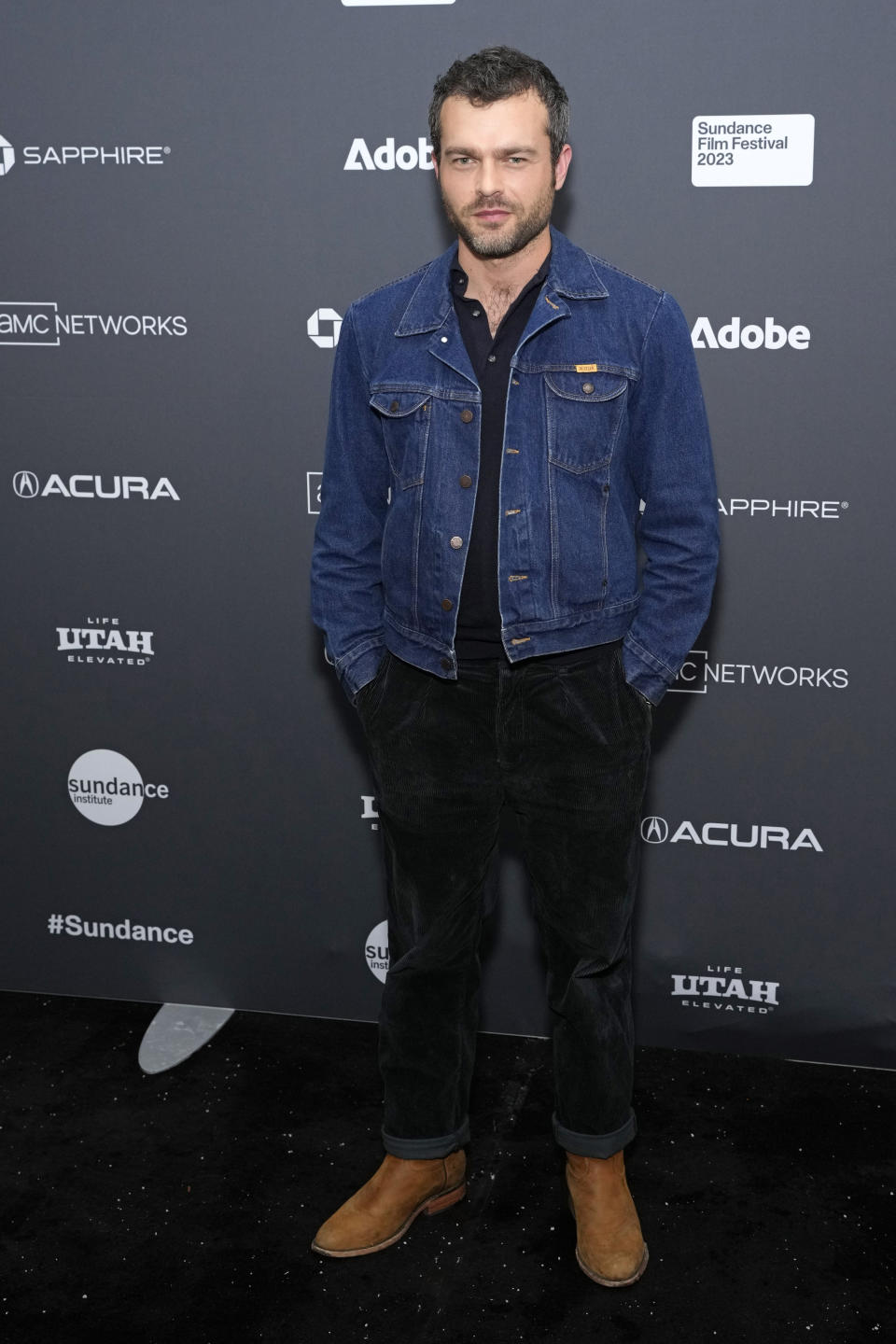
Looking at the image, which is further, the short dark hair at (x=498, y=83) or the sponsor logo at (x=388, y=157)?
the sponsor logo at (x=388, y=157)

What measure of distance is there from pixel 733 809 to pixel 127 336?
1540 mm

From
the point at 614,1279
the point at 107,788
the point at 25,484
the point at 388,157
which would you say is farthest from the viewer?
the point at 107,788

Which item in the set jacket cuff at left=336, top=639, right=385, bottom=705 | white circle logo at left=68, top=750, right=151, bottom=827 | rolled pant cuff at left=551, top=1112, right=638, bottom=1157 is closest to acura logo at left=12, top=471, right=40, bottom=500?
white circle logo at left=68, top=750, right=151, bottom=827

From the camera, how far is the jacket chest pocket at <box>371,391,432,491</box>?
1975mm

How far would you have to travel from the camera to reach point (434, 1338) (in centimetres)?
200

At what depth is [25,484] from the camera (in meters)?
2.82

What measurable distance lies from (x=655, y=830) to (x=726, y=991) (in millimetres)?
381

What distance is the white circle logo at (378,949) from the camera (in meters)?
2.90

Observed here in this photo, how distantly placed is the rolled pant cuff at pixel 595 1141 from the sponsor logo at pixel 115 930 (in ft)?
3.68

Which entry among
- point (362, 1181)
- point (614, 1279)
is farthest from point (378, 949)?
point (614, 1279)

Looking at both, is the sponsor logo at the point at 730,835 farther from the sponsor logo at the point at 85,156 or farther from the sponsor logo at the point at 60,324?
the sponsor logo at the point at 85,156

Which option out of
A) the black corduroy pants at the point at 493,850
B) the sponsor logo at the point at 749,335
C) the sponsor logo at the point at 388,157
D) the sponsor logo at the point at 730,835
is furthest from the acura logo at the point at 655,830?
the sponsor logo at the point at 388,157

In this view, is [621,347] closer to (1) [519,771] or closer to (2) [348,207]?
(1) [519,771]

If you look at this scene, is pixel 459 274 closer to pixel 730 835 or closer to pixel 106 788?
pixel 730 835
